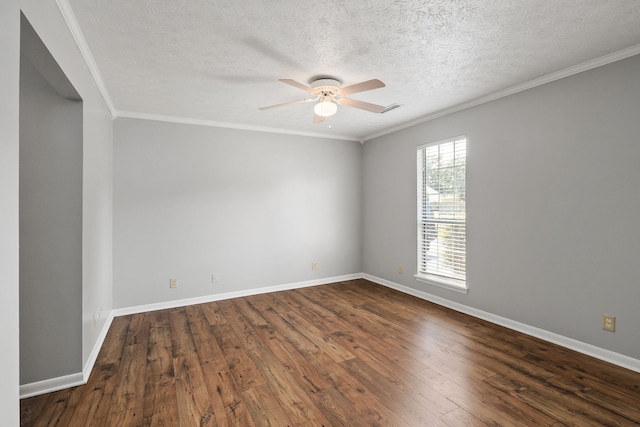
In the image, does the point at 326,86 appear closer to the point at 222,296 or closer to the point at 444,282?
the point at 444,282

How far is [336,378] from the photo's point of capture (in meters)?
2.43

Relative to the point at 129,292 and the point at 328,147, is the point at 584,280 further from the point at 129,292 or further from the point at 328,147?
the point at 129,292

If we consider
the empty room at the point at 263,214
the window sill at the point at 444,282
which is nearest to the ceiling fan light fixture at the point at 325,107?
the empty room at the point at 263,214

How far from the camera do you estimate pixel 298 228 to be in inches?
201

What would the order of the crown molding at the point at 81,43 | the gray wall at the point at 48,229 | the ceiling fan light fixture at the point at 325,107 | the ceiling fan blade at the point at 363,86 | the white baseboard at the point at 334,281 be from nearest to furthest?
the crown molding at the point at 81,43, the gray wall at the point at 48,229, the white baseboard at the point at 334,281, the ceiling fan blade at the point at 363,86, the ceiling fan light fixture at the point at 325,107

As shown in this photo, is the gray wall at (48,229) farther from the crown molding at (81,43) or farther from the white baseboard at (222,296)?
the white baseboard at (222,296)

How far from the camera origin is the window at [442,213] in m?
3.94

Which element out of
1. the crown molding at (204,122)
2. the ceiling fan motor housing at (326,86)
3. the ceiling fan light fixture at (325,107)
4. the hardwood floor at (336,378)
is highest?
the crown molding at (204,122)

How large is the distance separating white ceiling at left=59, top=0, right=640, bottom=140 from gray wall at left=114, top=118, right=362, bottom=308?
877 mm

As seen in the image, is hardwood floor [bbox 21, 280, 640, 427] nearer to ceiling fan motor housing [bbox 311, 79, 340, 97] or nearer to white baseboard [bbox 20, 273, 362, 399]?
white baseboard [bbox 20, 273, 362, 399]

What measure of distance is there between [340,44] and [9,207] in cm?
219

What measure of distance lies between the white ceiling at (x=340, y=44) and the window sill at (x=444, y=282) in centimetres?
225

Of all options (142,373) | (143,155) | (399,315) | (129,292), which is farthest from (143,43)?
(399,315)

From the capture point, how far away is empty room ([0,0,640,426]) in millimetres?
2014
